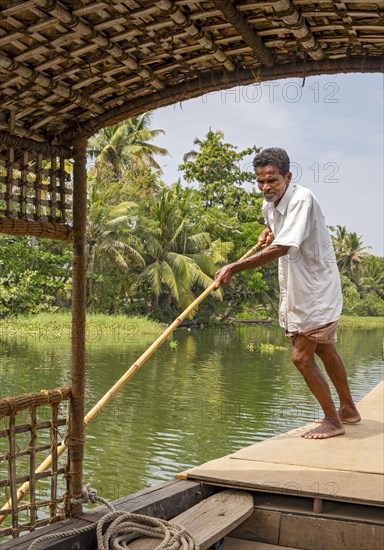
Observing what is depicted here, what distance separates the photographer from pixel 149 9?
1.88 metres

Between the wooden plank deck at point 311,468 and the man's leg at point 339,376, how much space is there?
211 millimetres

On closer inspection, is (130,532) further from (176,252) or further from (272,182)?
(176,252)

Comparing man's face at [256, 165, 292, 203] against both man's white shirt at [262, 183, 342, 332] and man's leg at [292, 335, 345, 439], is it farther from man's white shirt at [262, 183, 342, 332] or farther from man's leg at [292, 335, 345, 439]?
man's leg at [292, 335, 345, 439]

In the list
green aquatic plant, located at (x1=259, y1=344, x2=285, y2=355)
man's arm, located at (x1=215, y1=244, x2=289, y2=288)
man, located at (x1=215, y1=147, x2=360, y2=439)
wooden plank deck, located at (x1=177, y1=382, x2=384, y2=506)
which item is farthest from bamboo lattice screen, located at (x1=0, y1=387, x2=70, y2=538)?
green aquatic plant, located at (x1=259, y1=344, x2=285, y2=355)

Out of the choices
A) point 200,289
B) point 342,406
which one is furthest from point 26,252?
point 342,406

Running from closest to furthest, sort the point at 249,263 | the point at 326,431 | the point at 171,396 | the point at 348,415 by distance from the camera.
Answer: the point at 249,263
the point at 326,431
the point at 348,415
the point at 171,396

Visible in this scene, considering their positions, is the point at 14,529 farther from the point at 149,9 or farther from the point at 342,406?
the point at 342,406

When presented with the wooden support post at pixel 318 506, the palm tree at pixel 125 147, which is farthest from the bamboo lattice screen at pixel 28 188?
the palm tree at pixel 125 147

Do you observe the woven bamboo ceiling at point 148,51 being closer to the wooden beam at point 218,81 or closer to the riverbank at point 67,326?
the wooden beam at point 218,81

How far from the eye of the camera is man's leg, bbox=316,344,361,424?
10.5 feet

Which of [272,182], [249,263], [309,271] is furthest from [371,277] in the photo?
[249,263]

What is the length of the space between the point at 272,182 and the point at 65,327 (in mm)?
14098

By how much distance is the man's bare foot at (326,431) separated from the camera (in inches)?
121

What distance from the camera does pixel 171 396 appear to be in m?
9.31
